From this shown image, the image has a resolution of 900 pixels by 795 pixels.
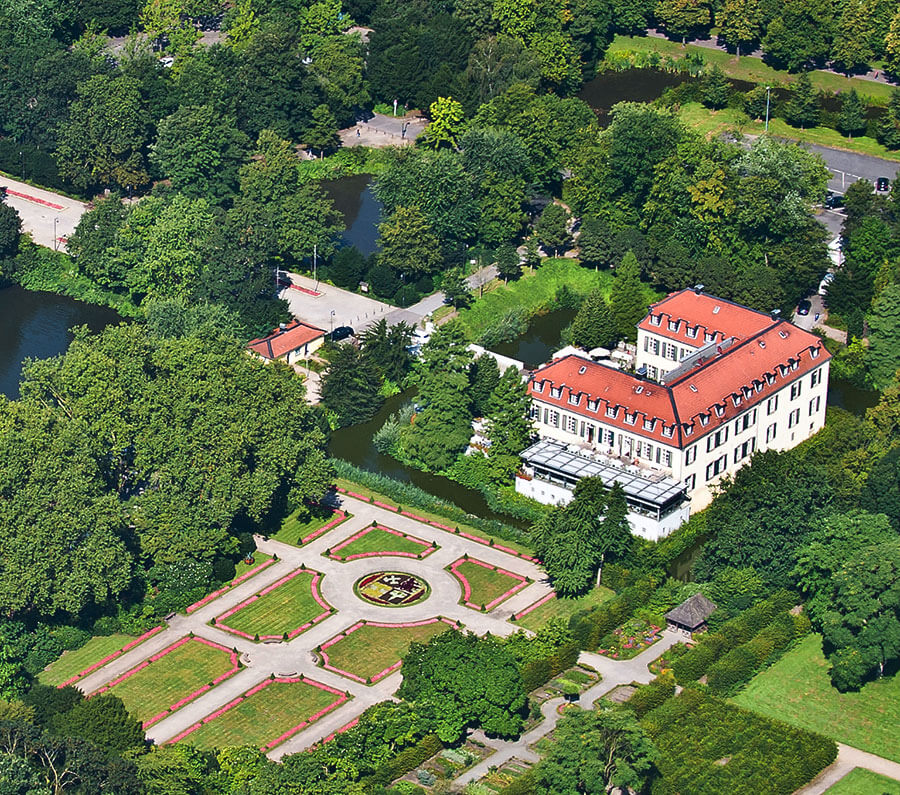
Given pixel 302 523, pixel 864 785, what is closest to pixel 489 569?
pixel 302 523

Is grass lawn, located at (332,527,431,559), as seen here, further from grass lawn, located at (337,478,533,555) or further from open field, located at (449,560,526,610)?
open field, located at (449,560,526,610)

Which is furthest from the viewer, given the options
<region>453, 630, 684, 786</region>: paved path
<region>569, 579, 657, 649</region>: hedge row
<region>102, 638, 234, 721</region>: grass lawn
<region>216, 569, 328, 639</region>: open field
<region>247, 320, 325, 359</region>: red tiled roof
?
<region>247, 320, 325, 359</region>: red tiled roof

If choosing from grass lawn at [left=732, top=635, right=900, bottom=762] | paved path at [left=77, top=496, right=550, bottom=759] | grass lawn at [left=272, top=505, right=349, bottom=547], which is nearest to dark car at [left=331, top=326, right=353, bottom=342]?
paved path at [left=77, top=496, right=550, bottom=759]

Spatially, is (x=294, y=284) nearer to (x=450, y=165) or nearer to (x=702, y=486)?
(x=450, y=165)

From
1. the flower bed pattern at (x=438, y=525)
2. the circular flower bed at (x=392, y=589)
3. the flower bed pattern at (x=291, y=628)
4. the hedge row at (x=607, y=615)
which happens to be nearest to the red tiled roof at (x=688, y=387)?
the flower bed pattern at (x=438, y=525)

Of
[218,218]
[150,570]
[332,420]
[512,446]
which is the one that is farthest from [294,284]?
[150,570]

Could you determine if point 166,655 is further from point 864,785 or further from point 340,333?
point 340,333
